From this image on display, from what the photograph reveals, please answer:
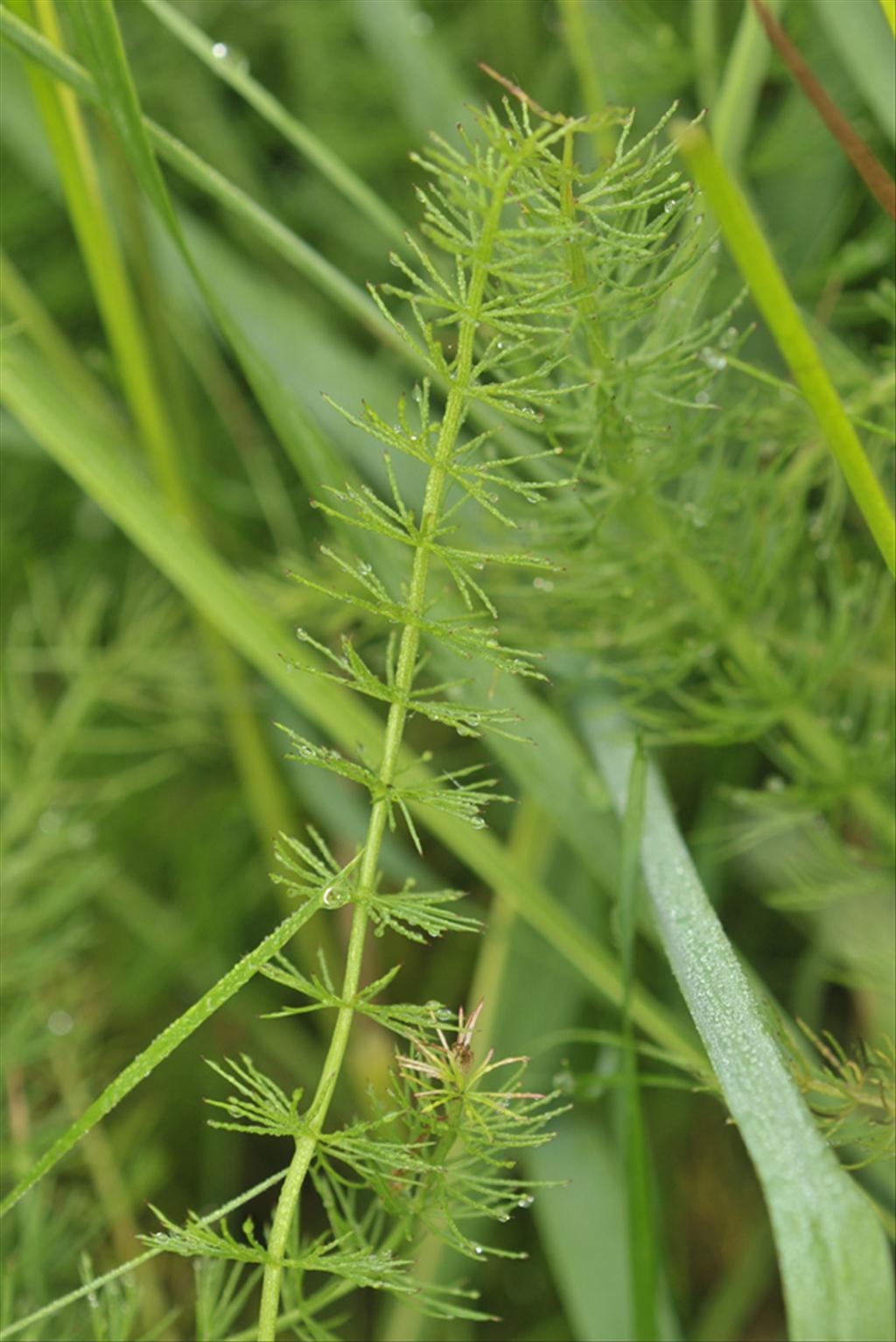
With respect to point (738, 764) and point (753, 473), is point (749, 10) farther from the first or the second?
point (738, 764)

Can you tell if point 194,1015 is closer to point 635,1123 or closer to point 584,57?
point 635,1123

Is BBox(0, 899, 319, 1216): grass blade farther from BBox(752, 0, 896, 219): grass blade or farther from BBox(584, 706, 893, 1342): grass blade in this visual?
BBox(752, 0, 896, 219): grass blade

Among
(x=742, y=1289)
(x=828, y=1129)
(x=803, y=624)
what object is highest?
(x=803, y=624)

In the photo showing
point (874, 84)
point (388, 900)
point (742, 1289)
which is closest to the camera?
point (388, 900)

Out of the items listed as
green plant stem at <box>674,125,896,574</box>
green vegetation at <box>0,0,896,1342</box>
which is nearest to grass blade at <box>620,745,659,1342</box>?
green vegetation at <box>0,0,896,1342</box>

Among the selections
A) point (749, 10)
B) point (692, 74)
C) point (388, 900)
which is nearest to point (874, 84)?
point (749, 10)

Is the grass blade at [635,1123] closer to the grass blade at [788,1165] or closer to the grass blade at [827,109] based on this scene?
the grass blade at [788,1165]

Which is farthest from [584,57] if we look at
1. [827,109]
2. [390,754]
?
[390,754]
